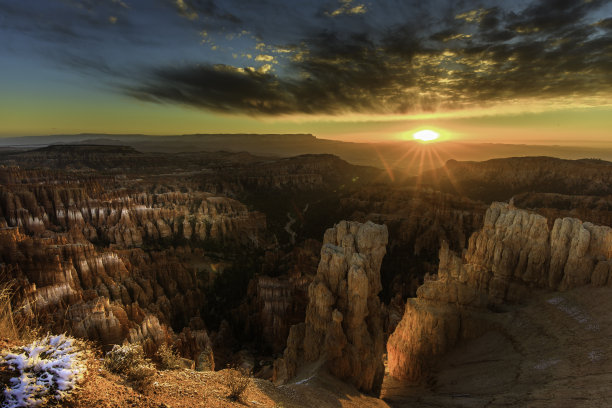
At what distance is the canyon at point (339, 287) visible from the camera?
752 inches

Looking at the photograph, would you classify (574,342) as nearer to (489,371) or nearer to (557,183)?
(489,371)

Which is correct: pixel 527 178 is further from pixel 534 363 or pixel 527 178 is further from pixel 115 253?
pixel 115 253

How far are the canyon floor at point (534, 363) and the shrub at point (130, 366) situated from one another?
1595cm

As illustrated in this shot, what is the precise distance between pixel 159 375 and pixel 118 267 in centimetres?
3291

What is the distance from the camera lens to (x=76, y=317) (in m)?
20.7

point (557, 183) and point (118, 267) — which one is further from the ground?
point (557, 183)

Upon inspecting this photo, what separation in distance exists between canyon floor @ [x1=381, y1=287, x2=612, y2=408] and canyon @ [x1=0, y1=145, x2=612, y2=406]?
4.8 inches

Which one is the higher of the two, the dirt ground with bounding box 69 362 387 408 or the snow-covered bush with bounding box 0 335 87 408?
the snow-covered bush with bounding box 0 335 87 408

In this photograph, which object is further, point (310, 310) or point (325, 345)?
point (310, 310)

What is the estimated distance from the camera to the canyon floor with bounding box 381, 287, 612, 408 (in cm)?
1441

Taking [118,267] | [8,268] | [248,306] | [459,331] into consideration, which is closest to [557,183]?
[459,331]

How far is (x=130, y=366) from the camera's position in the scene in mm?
7074

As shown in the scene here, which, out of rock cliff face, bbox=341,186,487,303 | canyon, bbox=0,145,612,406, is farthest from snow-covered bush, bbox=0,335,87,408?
rock cliff face, bbox=341,186,487,303

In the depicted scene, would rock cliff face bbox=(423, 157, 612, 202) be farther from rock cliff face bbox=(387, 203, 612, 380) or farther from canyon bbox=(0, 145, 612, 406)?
rock cliff face bbox=(387, 203, 612, 380)
